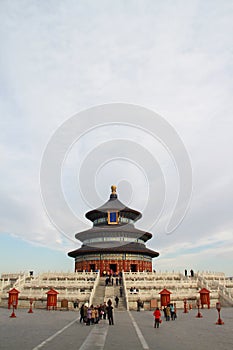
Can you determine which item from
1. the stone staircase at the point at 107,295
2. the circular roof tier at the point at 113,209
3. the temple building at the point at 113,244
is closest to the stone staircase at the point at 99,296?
the stone staircase at the point at 107,295

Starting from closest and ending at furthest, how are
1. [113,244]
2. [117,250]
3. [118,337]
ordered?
[118,337] → [117,250] → [113,244]

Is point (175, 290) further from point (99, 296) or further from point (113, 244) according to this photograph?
point (113, 244)

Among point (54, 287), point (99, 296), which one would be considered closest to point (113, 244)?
point (54, 287)

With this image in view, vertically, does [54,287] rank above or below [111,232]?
below

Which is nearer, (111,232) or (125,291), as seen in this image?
(125,291)

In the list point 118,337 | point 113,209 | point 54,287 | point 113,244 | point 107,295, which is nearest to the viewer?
point 118,337

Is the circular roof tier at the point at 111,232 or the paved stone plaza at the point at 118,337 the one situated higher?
the circular roof tier at the point at 111,232

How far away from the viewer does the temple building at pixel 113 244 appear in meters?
57.9

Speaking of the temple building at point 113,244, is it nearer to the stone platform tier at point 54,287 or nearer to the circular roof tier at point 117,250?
the circular roof tier at point 117,250

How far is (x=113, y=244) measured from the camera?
59.6m

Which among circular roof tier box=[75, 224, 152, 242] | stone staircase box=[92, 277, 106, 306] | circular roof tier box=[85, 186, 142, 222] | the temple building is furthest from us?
circular roof tier box=[85, 186, 142, 222]

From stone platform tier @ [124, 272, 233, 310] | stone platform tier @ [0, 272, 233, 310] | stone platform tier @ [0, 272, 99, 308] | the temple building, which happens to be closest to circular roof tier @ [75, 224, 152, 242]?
the temple building

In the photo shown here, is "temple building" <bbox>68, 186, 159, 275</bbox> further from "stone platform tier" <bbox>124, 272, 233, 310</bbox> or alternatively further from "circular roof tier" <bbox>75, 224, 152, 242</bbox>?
"stone platform tier" <bbox>124, 272, 233, 310</bbox>

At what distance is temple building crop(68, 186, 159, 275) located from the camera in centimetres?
5791
